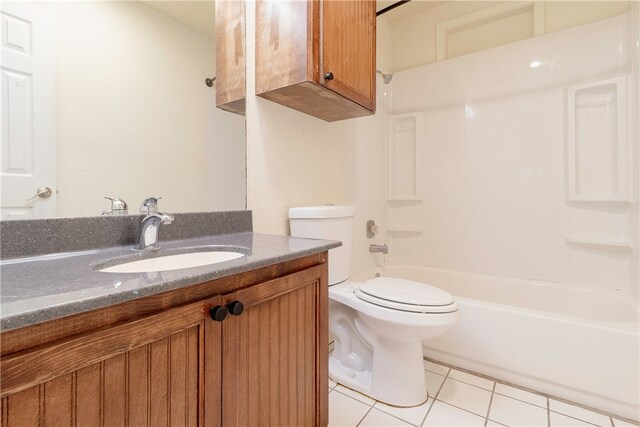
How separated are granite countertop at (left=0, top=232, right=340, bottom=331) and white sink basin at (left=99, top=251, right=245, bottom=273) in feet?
0.11

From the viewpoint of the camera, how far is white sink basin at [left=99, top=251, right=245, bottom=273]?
845mm

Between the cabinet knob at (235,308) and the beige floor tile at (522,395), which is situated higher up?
the cabinet knob at (235,308)

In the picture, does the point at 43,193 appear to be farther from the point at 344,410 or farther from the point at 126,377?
the point at 344,410

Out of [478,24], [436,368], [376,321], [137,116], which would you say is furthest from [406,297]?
[478,24]

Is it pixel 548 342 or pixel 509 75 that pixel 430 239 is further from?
pixel 509 75

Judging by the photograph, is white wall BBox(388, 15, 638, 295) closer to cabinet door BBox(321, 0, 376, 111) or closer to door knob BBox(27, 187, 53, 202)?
cabinet door BBox(321, 0, 376, 111)

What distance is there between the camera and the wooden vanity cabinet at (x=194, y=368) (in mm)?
441

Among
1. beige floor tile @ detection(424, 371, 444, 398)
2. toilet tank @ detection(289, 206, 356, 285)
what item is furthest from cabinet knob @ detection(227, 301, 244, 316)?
beige floor tile @ detection(424, 371, 444, 398)

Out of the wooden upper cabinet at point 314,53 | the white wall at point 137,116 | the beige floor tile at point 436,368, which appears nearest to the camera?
the white wall at point 137,116

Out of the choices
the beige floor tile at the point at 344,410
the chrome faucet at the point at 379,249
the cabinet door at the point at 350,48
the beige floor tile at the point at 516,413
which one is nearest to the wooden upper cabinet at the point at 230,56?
the cabinet door at the point at 350,48

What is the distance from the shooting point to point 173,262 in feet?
3.11

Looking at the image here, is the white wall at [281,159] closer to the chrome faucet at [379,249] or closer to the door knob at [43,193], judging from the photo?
the chrome faucet at [379,249]

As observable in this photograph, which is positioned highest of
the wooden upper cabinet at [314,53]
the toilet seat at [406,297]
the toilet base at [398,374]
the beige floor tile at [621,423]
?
the wooden upper cabinet at [314,53]

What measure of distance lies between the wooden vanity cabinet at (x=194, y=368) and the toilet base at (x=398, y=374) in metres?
0.55
